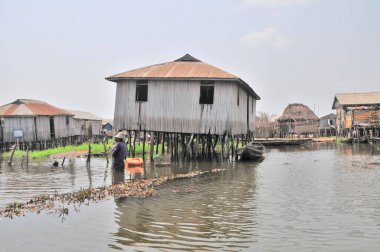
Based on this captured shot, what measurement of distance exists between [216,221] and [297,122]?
5068cm

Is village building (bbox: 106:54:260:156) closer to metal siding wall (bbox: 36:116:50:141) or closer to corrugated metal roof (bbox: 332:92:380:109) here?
metal siding wall (bbox: 36:116:50:141)

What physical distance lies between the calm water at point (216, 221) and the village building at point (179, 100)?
822cm

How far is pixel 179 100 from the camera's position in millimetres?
23344

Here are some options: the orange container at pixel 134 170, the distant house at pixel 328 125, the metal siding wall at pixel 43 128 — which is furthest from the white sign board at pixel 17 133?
the distant house at pixel 328 125

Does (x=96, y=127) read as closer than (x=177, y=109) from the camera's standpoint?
No

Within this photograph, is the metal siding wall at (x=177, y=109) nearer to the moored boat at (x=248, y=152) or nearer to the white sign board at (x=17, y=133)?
the moored boat at (x=248, y=152)

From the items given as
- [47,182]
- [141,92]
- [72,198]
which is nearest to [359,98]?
[141,92]

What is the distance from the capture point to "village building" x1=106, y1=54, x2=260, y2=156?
22922 mm

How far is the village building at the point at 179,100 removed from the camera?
22.9 meters

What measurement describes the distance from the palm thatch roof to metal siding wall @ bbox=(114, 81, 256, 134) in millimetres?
35598

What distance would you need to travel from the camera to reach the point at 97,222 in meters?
8.95

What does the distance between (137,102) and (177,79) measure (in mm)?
2877

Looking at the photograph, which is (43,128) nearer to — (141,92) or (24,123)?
(24,123)

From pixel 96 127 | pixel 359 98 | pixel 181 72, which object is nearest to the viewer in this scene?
pixel 181 72
